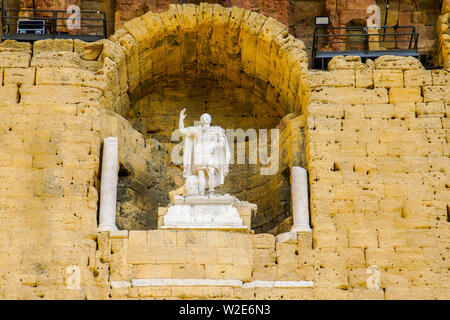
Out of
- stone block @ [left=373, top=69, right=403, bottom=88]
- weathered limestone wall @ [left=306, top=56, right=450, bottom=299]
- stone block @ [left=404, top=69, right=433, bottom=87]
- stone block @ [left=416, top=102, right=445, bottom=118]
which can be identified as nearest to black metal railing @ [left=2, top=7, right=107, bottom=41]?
weathered limestone wall @ [left=306, top=56, right=450, bottom=299]

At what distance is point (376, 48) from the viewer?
62.0ft

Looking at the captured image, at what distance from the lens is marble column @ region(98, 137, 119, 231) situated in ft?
53.1

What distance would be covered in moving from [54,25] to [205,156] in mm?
3801

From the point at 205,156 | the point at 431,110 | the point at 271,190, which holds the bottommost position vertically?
the point at 271,190

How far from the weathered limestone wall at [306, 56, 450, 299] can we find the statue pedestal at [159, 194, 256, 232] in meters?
1.31

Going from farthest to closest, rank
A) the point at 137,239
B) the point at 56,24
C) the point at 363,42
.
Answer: the point at 363,42 → the point at 56,24 → the point at 137,239

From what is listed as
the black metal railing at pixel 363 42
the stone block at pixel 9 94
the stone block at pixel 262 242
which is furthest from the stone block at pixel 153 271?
the black metal railing at pixel 363 42

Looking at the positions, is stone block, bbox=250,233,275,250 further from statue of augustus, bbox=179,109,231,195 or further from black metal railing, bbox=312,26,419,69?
black metal railing, bbox=312,26,419,69

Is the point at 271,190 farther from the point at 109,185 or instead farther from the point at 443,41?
the point at 443,41

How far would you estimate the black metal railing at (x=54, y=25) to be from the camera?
17828 millimetres

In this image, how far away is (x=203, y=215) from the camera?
16.0 m

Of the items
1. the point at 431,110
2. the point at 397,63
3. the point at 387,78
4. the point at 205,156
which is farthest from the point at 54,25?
the point at 431,110
